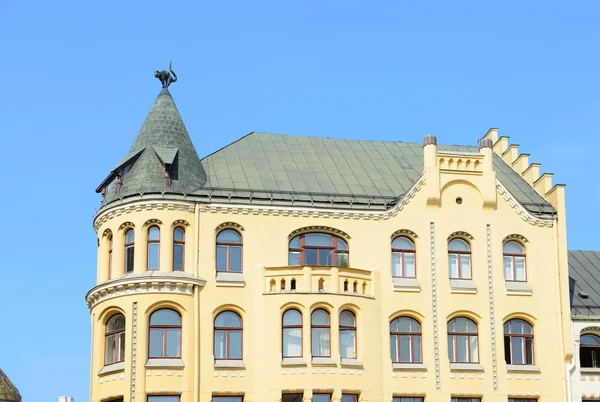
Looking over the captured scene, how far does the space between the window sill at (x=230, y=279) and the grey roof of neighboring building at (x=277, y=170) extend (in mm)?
3380

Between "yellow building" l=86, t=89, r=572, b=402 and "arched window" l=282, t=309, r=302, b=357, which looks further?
"arched window" l=282, t=309, r=302, b=357

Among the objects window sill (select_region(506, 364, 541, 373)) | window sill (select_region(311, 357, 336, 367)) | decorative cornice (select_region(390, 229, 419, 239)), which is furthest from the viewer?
decorative cornice (select_region(390, 229, 419, 239))

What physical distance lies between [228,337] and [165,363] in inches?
122

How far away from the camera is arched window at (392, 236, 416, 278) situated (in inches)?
2172

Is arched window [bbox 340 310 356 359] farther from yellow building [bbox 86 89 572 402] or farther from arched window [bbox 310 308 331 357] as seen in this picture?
arched window [bbox 310 308 331 357]

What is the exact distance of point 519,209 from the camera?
56688 mm

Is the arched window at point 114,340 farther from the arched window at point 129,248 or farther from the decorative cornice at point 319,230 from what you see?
the decorative cornice at point 319,230

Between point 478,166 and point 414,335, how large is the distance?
347 inches

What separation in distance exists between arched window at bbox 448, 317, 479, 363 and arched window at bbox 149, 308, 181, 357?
40.6ft

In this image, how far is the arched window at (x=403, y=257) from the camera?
55.2m

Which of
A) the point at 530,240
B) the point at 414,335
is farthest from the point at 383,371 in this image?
the point at 530,240

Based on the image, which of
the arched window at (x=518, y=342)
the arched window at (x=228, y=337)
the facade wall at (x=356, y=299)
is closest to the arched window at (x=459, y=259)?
the facade wall at (x=356, y=299)

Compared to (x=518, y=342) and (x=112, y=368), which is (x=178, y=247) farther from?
(x=518, y=342)

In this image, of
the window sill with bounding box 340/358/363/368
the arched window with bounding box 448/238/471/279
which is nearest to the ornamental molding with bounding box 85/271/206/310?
the window sill with bounding box 340/358/363/368
